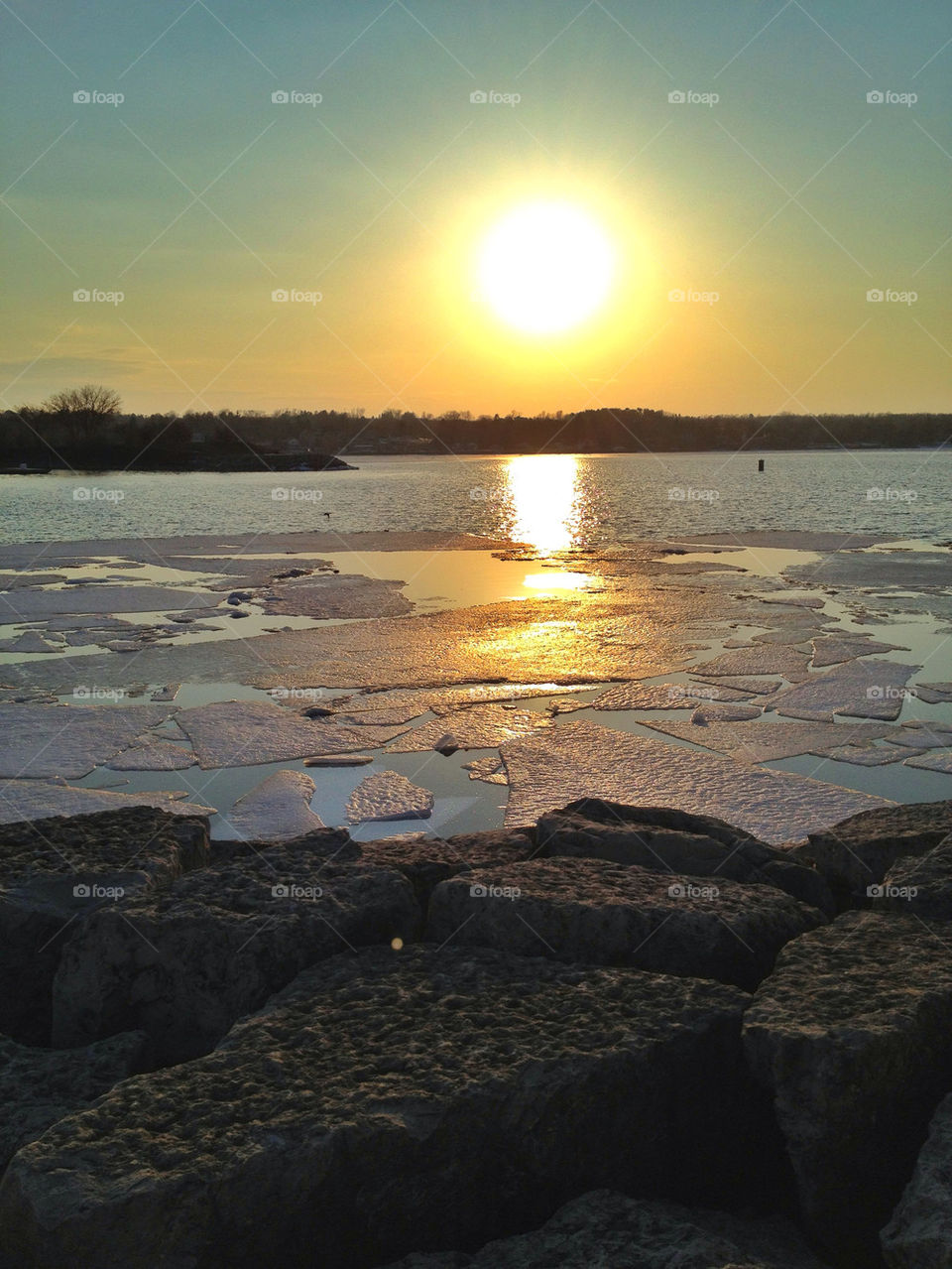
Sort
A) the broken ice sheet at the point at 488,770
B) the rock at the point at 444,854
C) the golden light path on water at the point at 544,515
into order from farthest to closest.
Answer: the golden light path on water at the point at 544,515, the broken ice sheet at the point at 488,770, the rock at the point at 444,854

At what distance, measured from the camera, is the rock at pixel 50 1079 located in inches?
113

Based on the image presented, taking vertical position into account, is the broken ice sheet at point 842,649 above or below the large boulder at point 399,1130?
above

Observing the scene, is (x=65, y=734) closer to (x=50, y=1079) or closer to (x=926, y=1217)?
(x=50, y=1079)

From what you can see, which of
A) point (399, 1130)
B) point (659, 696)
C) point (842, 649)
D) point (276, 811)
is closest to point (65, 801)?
point (276, 811)

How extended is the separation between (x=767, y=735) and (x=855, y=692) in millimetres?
1544

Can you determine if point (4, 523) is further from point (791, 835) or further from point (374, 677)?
point (791, 835)

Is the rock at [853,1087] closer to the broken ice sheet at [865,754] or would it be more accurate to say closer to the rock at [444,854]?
the rock at [444,854]

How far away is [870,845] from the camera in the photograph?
4.36 meters

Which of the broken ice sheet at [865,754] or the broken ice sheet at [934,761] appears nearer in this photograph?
the broken ice sheet at [934,761]

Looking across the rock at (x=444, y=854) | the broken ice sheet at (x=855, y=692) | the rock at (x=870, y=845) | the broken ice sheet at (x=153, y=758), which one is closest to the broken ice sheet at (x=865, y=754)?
the broken ice sheet at (x=855, y=692)

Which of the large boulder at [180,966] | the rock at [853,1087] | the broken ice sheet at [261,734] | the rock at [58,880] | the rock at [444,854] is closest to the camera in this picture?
the rock at [853,1087]

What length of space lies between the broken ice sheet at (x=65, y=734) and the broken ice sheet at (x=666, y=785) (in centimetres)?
282

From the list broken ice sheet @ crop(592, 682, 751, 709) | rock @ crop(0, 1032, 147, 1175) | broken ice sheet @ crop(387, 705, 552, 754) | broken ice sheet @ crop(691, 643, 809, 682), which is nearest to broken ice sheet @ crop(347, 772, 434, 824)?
broken ice sheet @ crop(387, 705, 552, 754)

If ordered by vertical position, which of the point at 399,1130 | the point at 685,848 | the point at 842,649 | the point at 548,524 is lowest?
the point at 399,1130
